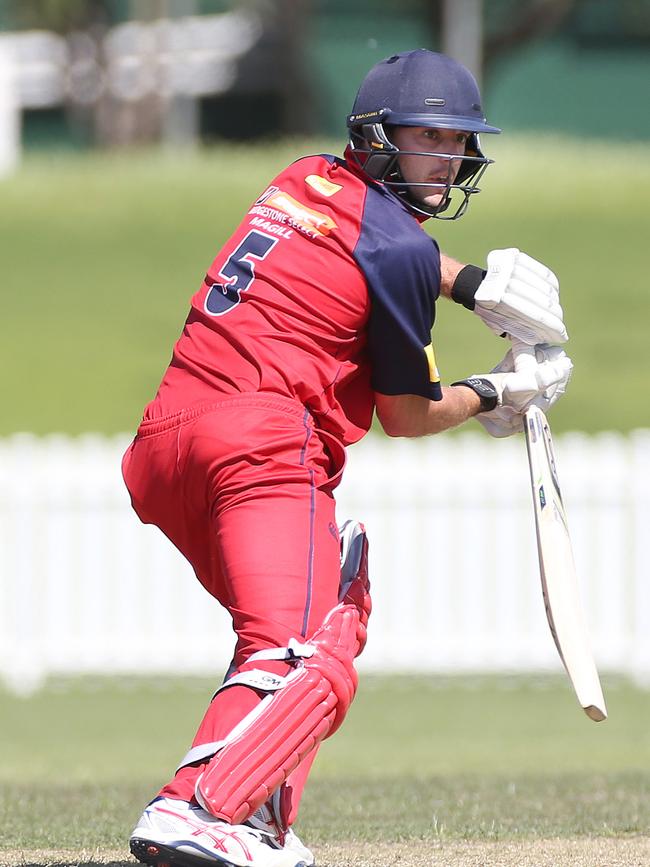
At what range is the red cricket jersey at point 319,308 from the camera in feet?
12.3

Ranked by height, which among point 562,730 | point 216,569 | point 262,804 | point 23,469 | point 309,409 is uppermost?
point 309,409

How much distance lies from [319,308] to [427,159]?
507 millimetres

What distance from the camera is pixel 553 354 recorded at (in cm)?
424

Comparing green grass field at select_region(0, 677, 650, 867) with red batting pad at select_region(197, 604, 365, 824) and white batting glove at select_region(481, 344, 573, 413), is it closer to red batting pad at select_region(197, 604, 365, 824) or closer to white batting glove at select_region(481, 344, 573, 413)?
red batting pad at select_region(197, 604, 365, 824)

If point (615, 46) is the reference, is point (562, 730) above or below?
below

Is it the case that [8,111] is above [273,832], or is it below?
below

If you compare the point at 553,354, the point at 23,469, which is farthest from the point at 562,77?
the point at 553,354

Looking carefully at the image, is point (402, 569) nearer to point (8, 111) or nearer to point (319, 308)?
point (319, 308)

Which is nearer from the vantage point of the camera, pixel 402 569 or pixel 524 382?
pixel 524 382

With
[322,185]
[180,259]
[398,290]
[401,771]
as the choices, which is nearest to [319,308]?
[398,290]

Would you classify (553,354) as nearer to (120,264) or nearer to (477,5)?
(120,264)

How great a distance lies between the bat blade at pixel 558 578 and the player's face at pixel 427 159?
64 cm

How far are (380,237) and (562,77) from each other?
21566 mm

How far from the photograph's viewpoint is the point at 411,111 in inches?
154
